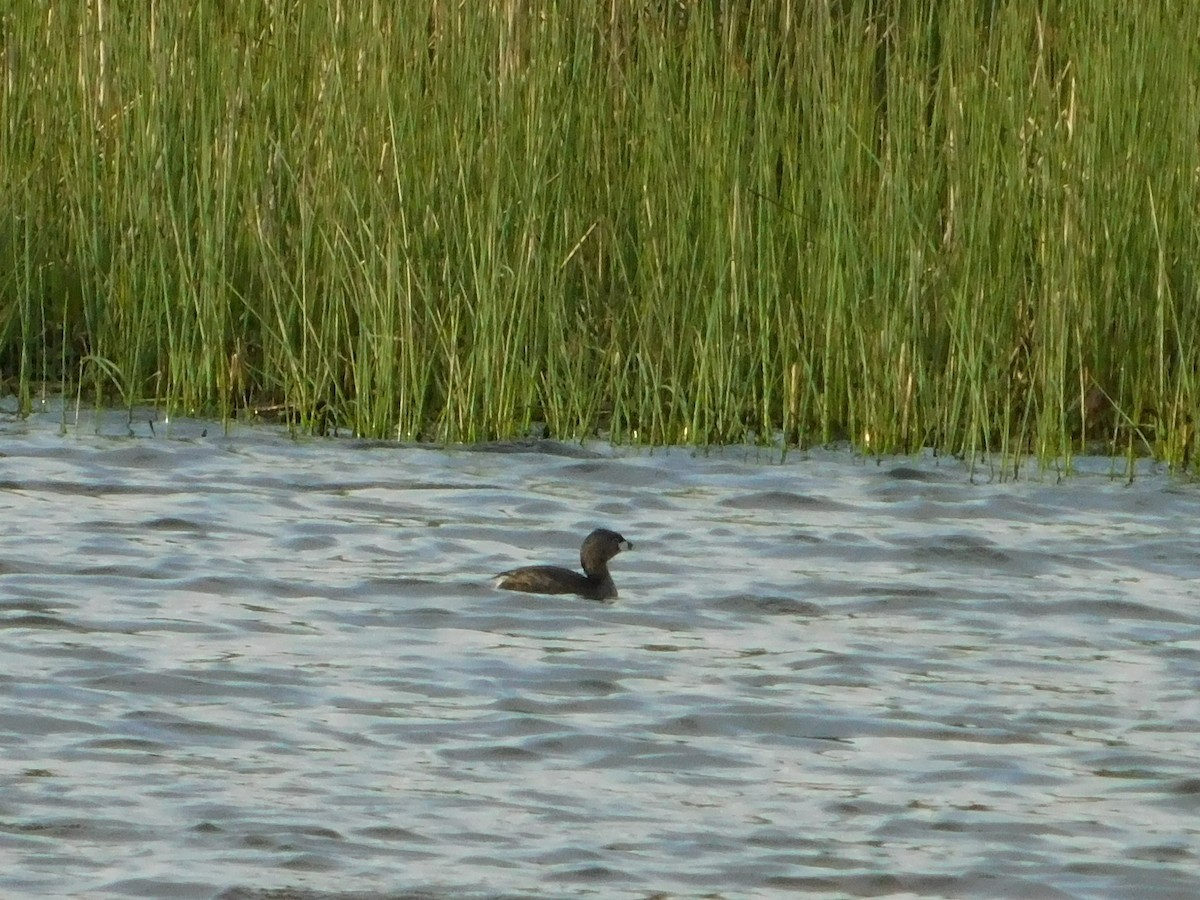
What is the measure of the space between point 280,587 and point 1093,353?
2.57 metres

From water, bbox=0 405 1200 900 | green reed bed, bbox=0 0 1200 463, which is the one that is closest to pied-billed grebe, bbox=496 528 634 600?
water, bbox=0 405 1200 900

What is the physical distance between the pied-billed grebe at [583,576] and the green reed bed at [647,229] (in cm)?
126

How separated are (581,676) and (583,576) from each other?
0.66m

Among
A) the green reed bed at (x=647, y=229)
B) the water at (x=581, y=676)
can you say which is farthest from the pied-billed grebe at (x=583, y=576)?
the green reed bed at (x=647, y=229)

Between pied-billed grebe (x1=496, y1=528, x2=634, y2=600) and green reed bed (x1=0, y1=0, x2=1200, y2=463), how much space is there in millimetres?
1256

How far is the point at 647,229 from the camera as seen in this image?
666 cm

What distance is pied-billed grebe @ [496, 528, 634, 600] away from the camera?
16.6ft

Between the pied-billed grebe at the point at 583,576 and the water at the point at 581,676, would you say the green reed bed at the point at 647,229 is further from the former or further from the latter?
the pied-billed grebe at the point at 583,576

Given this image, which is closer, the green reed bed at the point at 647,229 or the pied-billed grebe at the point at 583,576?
the pied-billed grebe at the point at 583,576

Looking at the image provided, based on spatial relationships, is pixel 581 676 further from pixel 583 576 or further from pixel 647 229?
pixel 647 229

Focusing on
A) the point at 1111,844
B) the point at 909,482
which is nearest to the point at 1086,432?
the point at 909,482

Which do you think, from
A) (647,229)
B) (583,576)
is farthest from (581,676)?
(647,229)

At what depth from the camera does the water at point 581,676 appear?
3.47 metres

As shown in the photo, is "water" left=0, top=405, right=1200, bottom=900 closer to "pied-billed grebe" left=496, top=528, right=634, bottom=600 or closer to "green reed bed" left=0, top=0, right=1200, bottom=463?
"pied-billed grebe" left=496, top=528, right=634, bottom=600
